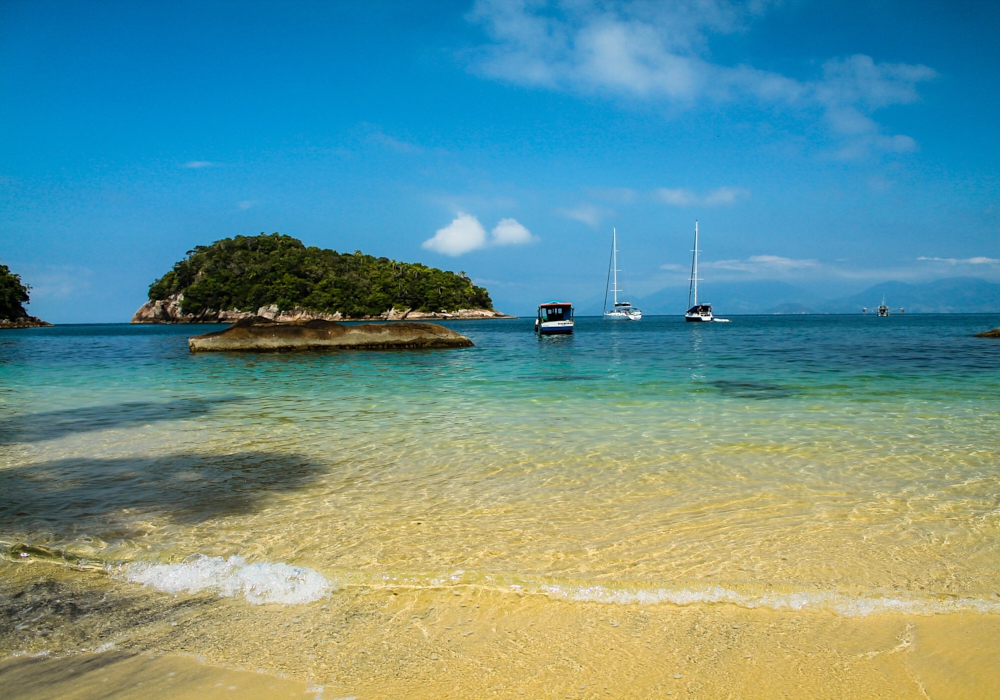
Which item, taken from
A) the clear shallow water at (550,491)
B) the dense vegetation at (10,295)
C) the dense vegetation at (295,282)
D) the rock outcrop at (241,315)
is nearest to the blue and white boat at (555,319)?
the clear shallow water at (550,491)

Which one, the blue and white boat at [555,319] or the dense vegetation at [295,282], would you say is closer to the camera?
the blue and white boat at [555,319]

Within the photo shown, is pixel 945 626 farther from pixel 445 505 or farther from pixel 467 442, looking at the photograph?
pixel 467 442

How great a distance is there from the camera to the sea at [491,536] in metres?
3.04

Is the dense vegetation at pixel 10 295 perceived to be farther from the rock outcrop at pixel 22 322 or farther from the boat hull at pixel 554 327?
the boat hull at pixel 554 327

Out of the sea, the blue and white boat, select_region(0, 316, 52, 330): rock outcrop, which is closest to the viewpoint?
the sea

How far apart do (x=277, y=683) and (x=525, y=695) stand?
1.18 m

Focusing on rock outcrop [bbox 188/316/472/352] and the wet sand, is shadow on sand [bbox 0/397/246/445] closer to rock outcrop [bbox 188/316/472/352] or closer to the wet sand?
the wet sand

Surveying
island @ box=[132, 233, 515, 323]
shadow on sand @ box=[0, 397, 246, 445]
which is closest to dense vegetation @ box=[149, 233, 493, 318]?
island @ box=[132, 233, 515, 323]

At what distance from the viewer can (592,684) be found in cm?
266

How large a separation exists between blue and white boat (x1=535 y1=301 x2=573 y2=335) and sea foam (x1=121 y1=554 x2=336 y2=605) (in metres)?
47.0

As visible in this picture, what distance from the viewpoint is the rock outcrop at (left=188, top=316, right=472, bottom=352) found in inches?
1153

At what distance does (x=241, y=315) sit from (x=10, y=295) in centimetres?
4583

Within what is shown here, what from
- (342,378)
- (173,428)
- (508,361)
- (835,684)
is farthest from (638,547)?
(508,361)

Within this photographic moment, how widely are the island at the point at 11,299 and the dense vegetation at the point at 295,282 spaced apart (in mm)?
33513
